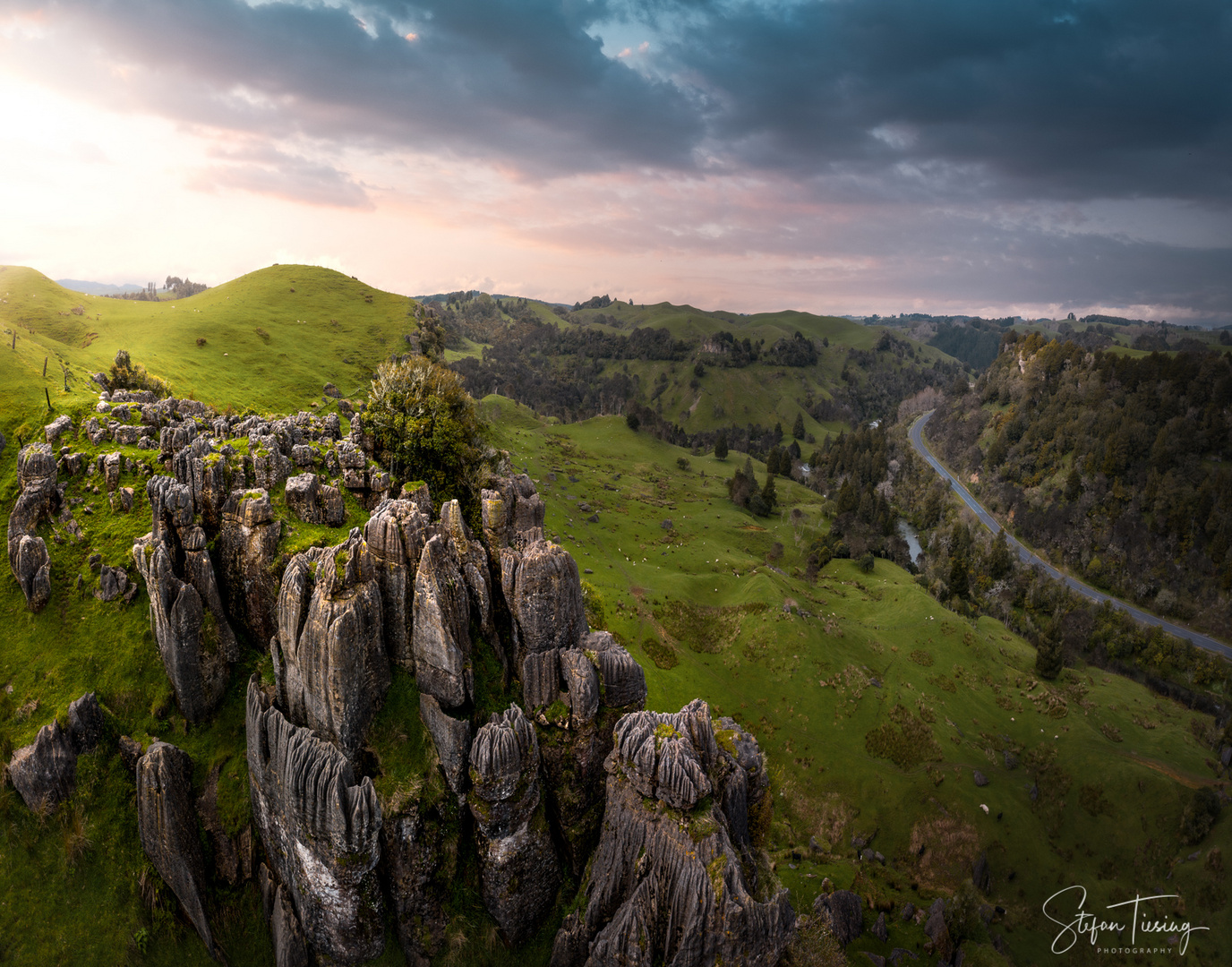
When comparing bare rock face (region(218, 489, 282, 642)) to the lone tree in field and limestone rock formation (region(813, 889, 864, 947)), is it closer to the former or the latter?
the lone tree in field

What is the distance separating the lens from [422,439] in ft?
155

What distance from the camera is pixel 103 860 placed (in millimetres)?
24906

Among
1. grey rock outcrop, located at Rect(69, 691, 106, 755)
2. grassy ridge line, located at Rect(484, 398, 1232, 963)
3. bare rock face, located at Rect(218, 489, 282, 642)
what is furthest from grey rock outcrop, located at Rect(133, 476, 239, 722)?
grassy ridge line, located at Rect(484, 398, 1232, 963)

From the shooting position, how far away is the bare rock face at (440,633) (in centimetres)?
2502

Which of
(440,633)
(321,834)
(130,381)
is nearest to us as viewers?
(321,834)

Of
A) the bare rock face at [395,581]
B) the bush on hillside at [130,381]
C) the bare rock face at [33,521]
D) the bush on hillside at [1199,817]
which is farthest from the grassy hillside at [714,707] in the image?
the bush on hillside at [130,381]

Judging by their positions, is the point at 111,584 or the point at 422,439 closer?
the point at 111,584

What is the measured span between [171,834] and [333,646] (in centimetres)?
1192

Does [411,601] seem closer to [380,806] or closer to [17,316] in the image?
[380,806]

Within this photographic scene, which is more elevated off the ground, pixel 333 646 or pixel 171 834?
pixel 333 646

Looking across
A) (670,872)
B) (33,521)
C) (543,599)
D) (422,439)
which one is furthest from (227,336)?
(670,872)

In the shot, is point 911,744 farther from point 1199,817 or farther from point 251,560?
point 251,560

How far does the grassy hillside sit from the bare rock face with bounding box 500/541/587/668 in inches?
245

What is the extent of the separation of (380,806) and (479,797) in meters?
4.07
